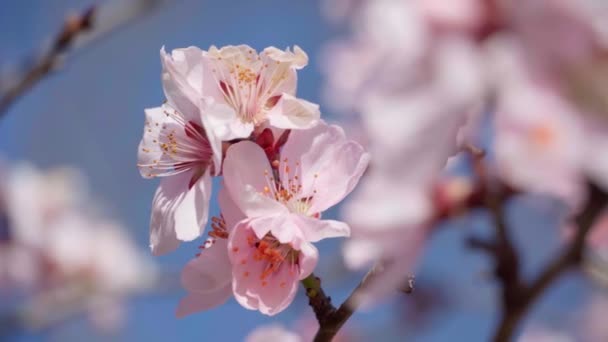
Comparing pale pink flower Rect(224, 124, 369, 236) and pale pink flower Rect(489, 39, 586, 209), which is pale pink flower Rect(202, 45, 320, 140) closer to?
pale pink flower Rect(224, 124, 369, 236)

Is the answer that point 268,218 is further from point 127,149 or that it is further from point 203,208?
point 127,149

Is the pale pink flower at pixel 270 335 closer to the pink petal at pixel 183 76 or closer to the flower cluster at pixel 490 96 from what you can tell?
the pink petal at pixel 183 76

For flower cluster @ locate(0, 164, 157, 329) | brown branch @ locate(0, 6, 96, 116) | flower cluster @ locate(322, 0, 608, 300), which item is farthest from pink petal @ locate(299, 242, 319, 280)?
flower cluster @ locate(0, 164, 157, 329)

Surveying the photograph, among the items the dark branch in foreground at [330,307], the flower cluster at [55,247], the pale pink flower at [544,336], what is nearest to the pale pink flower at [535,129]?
the dark branch in foreground at [330,307]

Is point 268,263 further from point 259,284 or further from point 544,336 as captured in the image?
point 544,336

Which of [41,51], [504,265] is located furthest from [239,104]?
[41,51]

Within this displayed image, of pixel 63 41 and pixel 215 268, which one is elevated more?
pixel 63 41

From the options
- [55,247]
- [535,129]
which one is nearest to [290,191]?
[535,129]
